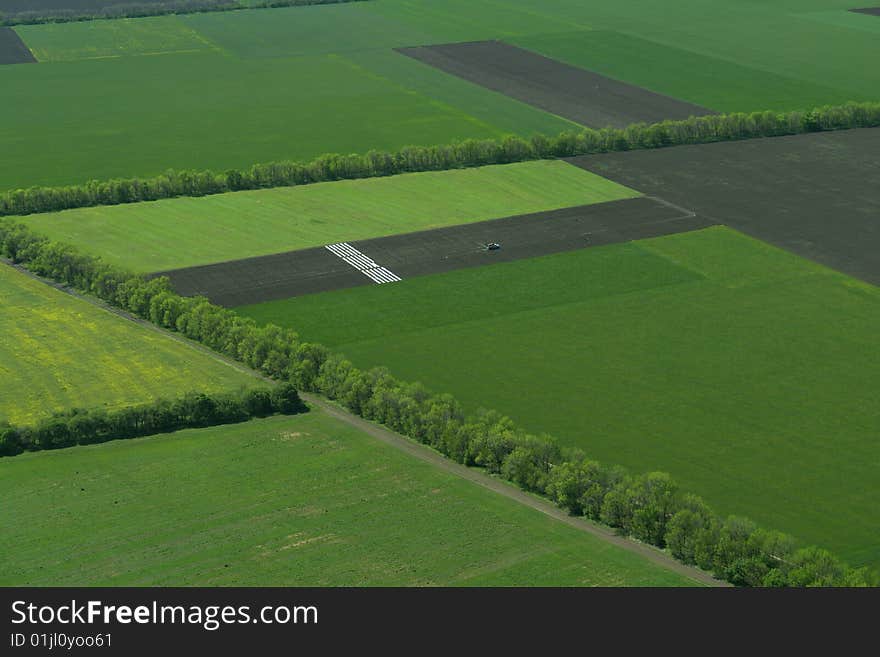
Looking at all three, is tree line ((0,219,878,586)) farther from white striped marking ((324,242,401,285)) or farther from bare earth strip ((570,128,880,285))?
bare earth strip ((570,128,880,285))

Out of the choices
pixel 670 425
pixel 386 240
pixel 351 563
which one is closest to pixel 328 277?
pixel 386 240

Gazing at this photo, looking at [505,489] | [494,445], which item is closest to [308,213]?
[494,445]

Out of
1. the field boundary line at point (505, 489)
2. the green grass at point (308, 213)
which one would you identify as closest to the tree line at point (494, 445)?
the field boundary line at point (505, 489)

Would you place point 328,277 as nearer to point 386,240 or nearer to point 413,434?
point 386,240

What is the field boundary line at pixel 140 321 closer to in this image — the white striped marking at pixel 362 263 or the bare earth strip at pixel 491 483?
the bare earth strip at pixel 491 483
